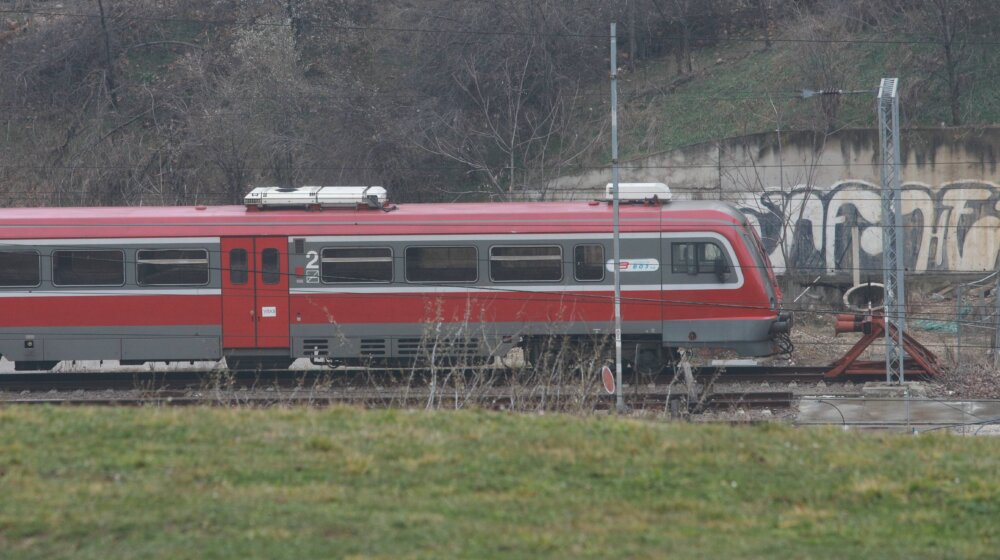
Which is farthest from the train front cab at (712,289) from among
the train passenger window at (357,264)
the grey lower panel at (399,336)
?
the train passenger window at (357,264)

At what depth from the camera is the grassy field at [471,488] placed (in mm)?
6762

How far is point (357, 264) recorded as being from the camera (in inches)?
721

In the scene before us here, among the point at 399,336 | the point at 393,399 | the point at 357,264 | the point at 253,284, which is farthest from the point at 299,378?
the point at 393,399

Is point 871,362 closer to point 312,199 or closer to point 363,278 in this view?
point 363,278

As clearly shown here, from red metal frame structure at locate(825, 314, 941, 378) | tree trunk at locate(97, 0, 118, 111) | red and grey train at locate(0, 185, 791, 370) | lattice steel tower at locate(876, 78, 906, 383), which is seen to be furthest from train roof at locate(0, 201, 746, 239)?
tree trunk at locate(97, 0, 118, 111)

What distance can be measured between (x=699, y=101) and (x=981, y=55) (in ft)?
28.4

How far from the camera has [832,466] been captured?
28.8 ft

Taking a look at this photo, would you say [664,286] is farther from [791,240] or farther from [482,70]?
[482,70]

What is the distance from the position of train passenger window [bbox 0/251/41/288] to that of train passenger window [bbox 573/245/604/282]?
927 cm

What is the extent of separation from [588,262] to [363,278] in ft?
12.7

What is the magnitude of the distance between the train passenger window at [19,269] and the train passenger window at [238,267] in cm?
334

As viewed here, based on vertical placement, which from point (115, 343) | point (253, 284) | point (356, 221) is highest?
Answer: point (356, 221)

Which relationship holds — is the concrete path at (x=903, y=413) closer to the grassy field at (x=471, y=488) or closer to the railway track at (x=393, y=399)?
the railway track at (x=393, y=399)

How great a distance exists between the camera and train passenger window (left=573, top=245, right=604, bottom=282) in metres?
18.1
